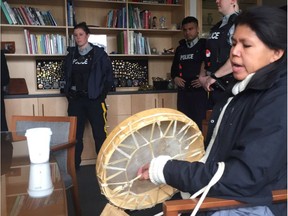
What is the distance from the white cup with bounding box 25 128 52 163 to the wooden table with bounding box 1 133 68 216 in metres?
0.05

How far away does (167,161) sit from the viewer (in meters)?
1.02

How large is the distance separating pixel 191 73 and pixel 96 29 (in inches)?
56.6

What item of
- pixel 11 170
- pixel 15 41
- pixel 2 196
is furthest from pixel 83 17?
pixel 2 196

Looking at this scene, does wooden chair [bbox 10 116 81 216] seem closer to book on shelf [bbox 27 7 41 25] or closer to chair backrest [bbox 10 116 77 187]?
chair backrest [bbox 10 116 77 187]

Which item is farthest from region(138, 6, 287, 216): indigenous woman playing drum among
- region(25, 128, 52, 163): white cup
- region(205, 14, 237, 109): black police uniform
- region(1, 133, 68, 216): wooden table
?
region(205, 14, 237, 109): black police uniform

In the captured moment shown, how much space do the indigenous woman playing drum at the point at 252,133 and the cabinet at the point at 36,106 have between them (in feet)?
9.35

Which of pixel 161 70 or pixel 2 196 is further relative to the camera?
pixel 161 70

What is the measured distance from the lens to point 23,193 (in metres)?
1.16

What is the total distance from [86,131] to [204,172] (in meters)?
3.05

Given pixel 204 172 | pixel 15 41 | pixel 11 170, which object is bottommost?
pixel 11 170

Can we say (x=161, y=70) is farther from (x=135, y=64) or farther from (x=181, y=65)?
(x=181, y=65)

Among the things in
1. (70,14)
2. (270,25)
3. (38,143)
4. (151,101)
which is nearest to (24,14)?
(70,14)

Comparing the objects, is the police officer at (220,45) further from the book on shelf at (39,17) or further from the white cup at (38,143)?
the book on shelf at (39,17)

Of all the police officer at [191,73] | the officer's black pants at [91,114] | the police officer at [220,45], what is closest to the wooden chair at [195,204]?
the police officer at [220,45]
